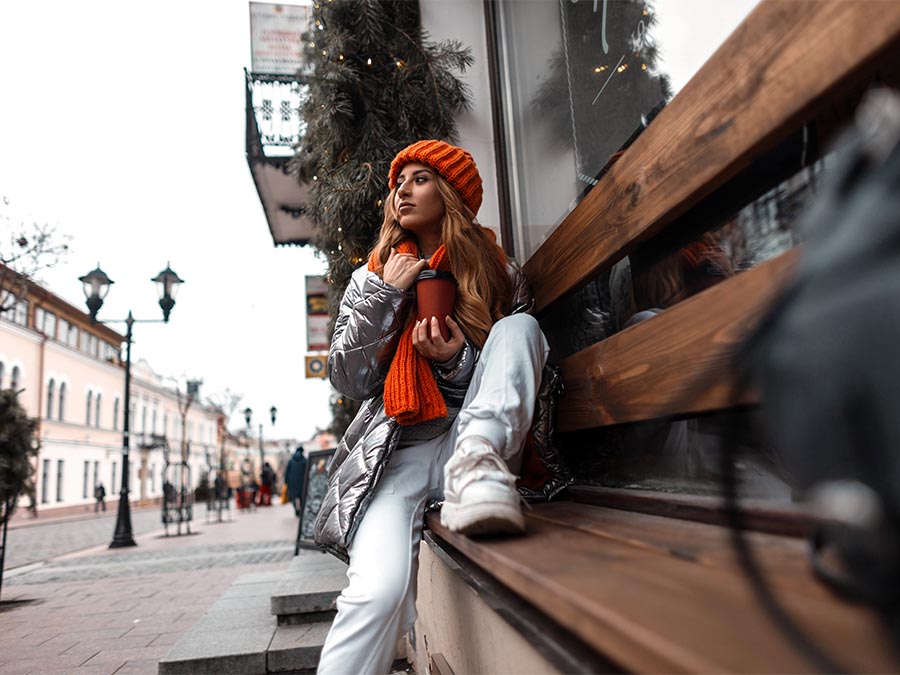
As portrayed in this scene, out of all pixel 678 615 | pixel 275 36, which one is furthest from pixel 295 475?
pixel 678 615

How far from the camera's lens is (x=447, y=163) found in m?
2.28

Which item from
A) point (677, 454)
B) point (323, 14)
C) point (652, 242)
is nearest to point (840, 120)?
point (652, 242)

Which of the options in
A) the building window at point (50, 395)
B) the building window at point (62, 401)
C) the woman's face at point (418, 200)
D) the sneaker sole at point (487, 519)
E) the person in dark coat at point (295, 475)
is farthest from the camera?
the building window at point (62, 401)

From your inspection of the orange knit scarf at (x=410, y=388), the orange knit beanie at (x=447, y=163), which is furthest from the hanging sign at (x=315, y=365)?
the orange knit scarf at (x=410, y=388)

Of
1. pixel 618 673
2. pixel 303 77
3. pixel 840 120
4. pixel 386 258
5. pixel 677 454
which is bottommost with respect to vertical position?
pixel 618 673

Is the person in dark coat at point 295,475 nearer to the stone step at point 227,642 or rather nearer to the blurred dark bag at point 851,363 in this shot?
the stone step at point 227,642

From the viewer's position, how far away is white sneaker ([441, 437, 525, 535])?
1.18m

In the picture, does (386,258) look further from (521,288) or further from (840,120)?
(840,120)

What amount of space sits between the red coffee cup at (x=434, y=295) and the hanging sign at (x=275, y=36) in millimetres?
6678

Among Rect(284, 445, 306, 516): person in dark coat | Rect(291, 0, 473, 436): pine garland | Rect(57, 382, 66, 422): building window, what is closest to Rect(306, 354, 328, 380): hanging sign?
Rect(284, 445, 306, 516): person in dark coat

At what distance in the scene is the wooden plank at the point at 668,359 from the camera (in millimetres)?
1054

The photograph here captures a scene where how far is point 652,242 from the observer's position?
186 centimetres

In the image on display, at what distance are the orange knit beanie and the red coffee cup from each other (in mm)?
501

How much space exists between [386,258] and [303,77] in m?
3.11
